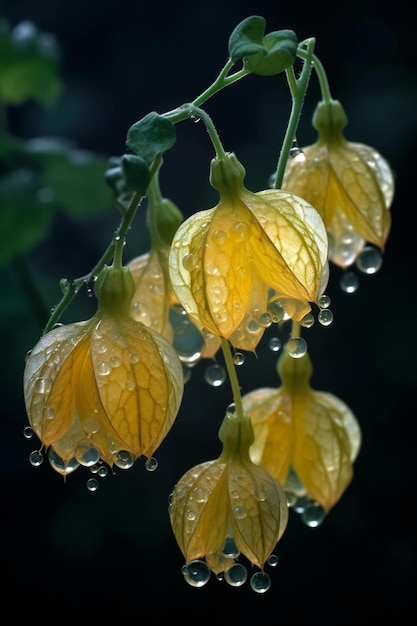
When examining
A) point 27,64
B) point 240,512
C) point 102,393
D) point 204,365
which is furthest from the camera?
point 204,365

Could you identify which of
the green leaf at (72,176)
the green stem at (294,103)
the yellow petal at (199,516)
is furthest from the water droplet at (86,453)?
the green leaf at (72,176)

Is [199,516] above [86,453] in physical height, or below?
below

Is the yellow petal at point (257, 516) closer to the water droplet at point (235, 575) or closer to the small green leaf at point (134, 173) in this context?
the water droplet at point (235, 575)

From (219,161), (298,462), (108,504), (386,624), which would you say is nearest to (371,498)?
(386,624)

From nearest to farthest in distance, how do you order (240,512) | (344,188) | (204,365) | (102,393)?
(102,393), (240,512), (344,188), (204,365)

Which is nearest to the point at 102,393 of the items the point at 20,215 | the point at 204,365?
the point at 20,215

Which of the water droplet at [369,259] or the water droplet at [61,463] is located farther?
the water droplet at [369,259]

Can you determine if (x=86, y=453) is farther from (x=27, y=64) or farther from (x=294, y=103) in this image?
(x=27, y=64)

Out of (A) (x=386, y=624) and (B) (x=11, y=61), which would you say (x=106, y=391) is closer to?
(B) (x=11, y=61)
